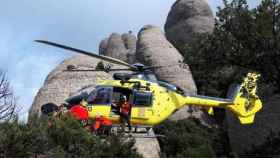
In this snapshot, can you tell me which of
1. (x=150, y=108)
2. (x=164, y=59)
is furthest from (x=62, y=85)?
(x=150, y=108)

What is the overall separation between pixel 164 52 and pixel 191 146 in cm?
916

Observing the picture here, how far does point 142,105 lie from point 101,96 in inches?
42.5

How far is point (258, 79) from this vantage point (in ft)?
65.2

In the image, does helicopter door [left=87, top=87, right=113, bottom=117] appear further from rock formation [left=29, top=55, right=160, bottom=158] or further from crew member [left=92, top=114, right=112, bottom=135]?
rock formation [left=29, top=55, right=160, bottom=158]

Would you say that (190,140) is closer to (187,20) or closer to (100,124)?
(100,124)

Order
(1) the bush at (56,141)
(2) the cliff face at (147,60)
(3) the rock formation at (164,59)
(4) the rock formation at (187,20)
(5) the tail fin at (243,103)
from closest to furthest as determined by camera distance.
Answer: (1) the bush at (56,141) → (5) the tail fin at (243,103) → (2) the cliff face at (147,60) → (3) the rock formation at (164,59) → (4) the rock formation at (187,20)

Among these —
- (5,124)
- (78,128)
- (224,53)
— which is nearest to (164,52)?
(224,53)

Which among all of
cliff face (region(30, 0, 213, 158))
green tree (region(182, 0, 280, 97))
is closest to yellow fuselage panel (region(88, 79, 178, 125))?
cliff face (region(30, 0, 213, 158))

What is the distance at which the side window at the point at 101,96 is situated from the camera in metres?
13.6

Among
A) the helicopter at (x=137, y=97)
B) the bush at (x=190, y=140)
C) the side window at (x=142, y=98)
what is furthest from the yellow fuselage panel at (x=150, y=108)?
the bush at (x=190, y=140)

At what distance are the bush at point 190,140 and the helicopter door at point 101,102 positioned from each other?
1195 cm

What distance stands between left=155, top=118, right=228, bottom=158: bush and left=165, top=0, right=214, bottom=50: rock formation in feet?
33.4

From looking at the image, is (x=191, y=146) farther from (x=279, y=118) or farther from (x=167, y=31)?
(x=167, y=31)

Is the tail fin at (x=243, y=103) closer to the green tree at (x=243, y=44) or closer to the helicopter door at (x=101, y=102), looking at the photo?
the green tree at (x=243, y=44)
